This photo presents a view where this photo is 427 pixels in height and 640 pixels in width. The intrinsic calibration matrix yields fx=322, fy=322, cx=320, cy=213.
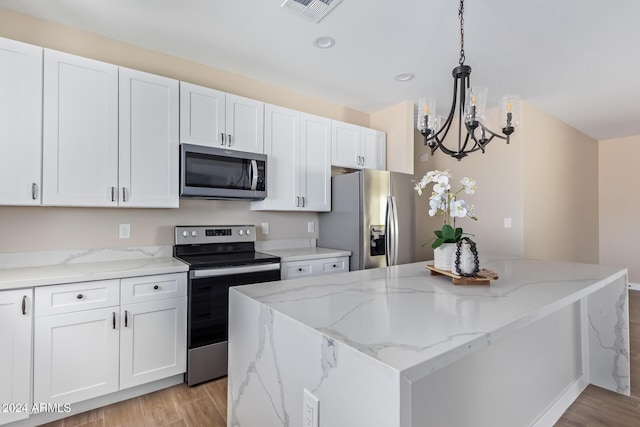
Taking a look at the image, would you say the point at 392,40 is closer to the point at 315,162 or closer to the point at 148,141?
the point at 315,162

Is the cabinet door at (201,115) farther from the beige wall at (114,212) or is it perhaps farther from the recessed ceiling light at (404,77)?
the recessed ceiling light at (404,77)

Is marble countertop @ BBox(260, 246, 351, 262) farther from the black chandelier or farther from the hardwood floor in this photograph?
the black chandelier

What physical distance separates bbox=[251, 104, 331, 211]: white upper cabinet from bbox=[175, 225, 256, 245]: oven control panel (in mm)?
270

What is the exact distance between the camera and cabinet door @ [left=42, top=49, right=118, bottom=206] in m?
2.04

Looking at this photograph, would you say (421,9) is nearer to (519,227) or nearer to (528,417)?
(528,417)

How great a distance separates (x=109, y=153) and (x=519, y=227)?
4076 mm

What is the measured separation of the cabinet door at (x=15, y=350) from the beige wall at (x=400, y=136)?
11.3ft

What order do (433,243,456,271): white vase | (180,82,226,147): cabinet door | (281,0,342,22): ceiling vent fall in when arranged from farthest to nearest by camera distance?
(180,82,226,147): cabinet door < (281,0,342,22): ceiling vent < (433,243,456,271): white vase

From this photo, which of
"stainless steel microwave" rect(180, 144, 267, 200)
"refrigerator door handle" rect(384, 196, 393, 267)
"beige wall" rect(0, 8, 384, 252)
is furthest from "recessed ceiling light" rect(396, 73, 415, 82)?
"stainless steel microwave" rect(180, 144, 267, 200)

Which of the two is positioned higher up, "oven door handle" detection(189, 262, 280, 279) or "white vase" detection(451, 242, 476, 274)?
"white vase" detection(451, 242, 476, 274)

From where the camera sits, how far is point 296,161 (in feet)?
10.5

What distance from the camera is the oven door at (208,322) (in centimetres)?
226

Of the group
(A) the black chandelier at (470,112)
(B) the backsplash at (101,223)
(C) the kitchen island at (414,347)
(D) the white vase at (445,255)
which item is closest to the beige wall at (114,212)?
(B) the backsplash at (101,223)

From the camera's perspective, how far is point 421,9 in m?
2.08
